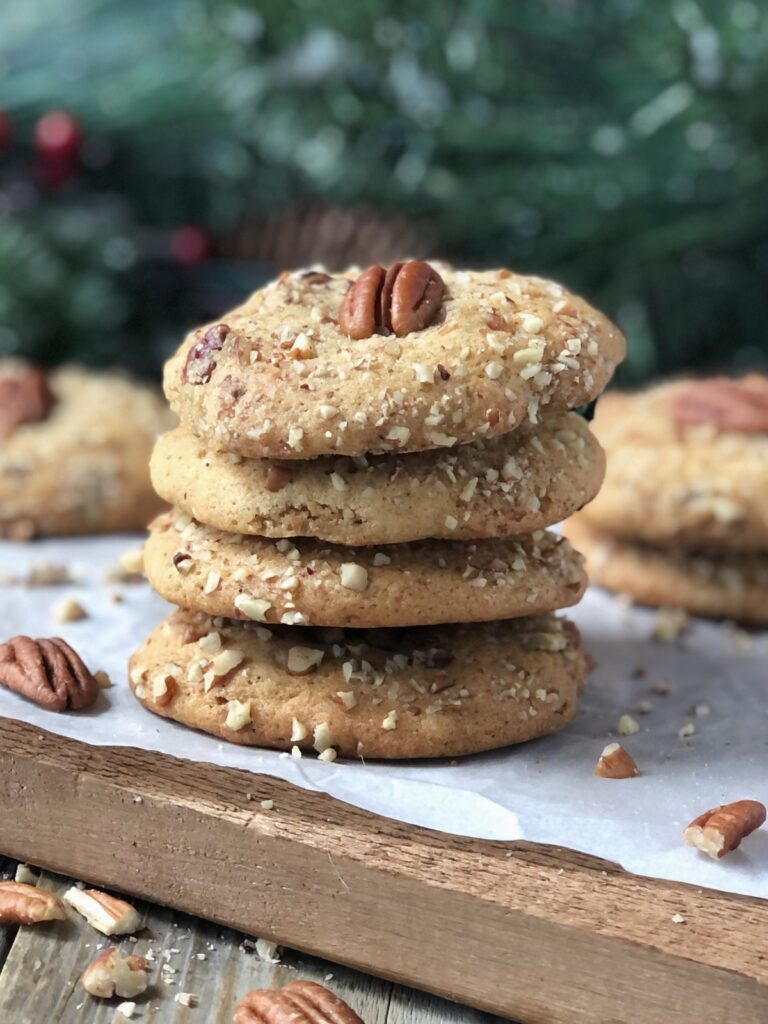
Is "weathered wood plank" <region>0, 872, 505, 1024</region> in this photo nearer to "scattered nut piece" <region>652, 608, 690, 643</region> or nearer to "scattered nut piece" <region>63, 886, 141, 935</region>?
"scattered nut piece" <region>63, 886, 141, 935</region>

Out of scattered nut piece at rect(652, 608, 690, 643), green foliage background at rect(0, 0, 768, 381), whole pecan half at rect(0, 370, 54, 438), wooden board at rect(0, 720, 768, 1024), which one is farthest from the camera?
green foliage background at rect(0, 0, 768, 381)

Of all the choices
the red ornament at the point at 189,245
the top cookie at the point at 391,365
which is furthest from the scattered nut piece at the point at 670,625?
the red ornament at the point at 189,245

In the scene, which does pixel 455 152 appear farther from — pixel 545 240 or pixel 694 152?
pixel 694 152

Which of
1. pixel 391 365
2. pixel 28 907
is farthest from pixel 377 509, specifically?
pixel 28 907

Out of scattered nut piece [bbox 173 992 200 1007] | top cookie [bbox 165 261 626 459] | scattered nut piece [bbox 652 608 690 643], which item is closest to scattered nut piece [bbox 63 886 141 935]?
scattered nut piece [bbox 173 992 200 1007]

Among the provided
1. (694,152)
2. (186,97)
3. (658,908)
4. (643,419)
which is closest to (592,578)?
(643,419)

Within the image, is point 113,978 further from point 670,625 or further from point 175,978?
point 670,625
